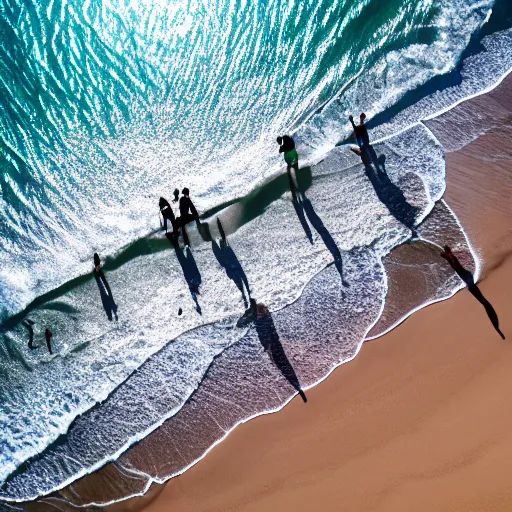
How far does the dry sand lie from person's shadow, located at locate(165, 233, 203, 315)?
2504 millimetres

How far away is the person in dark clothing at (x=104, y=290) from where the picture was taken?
11.7 m

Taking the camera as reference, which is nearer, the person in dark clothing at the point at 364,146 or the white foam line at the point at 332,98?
the person in dark clothing at the point at 364,146

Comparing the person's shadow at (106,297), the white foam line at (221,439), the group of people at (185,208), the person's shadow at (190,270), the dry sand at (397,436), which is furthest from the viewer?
the group of people at (185,208)

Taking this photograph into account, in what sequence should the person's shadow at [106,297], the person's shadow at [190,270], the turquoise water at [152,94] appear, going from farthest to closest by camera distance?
the turquoise water at [152,94]
the person's shadow at [106,297]
the person's shadow at [190,270]

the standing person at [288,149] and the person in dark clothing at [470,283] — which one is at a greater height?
the standing person at [288,149]

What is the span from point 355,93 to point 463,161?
2.83 metres

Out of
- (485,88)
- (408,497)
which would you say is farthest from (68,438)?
(485,88)

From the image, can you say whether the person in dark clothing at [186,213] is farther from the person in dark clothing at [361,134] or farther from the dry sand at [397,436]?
the dry sand at [397,436]

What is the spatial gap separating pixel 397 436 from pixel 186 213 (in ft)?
17.0

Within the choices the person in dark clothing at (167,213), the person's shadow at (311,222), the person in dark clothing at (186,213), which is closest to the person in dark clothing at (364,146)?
the person's shadow at (311,222)

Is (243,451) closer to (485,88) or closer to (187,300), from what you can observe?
(187,300)

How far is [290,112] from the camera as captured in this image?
13398mm

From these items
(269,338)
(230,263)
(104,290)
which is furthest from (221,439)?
(104,290)

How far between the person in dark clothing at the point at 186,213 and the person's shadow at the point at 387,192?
3.08 m
